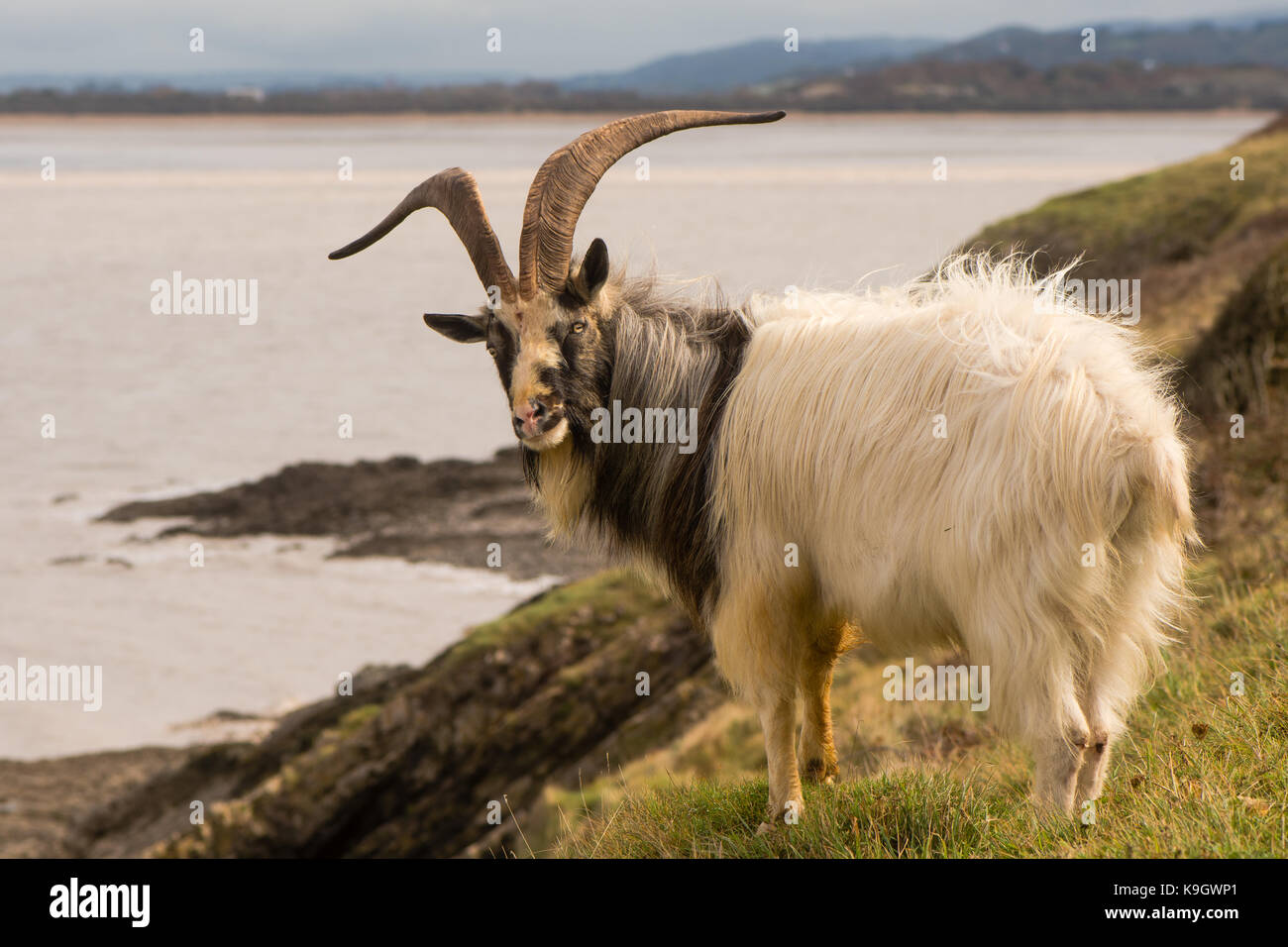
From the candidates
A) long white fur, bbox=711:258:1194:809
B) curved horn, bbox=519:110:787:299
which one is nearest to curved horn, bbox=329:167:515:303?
curved horn, bbox=519:110:787:299

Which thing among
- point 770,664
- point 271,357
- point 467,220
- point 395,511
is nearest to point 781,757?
point 770,664

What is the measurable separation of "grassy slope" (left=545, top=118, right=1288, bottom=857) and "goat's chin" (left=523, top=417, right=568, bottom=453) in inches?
74.1

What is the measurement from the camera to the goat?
4.83m

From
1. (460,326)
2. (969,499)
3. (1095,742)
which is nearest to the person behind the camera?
(969,499)

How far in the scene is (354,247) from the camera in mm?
6945

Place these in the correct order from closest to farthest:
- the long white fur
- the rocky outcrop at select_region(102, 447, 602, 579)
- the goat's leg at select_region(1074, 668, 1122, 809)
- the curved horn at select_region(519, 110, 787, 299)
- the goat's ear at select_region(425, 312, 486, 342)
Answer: the long white fur
the goat's leg at select_region(1074, 668, 1122, 809)
the curved horn at select_region(519, 110, 787, 299)
the goat's ear at select_region(425, 312, 486, 342)
the rocky outcrop at select_region(102, 447, 602, 579)

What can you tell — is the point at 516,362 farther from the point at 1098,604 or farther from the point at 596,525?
the point at 1098,604

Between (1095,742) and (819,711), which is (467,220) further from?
(1095,742)

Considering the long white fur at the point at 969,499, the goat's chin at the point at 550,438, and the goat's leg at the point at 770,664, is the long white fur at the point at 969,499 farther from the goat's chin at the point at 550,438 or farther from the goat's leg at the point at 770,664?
the goat's chin at the point at 550,438

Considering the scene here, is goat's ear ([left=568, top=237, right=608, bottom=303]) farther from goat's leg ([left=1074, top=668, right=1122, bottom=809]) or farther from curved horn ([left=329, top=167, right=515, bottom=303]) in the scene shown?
goat's leg ([left=1074, top=668, right=1122, bottom=809])

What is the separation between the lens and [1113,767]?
5883 mm

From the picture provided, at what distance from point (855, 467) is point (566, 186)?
218 centimetres

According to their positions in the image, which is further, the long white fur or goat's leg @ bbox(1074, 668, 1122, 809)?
goat's leg @ bbox(1074, 668, 1122, 809)
